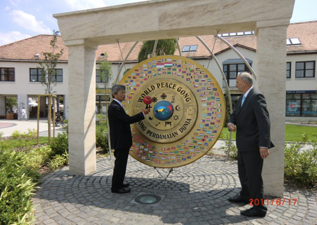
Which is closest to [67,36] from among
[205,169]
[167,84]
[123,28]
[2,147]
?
[123,28]

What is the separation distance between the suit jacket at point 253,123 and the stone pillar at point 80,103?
309 cm

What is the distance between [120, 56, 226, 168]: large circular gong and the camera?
4.02 m

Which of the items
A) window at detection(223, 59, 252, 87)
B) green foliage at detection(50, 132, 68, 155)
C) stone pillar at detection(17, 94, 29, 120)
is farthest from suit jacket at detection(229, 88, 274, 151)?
stone pillar at detection(17, 94, 29, 120)

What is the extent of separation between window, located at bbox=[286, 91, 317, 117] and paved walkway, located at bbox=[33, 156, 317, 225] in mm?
19367

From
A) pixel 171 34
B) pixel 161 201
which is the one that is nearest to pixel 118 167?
pixel 161 201

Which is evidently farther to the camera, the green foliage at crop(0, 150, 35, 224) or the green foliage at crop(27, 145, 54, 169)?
the green foliage at crop(27, 145, 54, 169)

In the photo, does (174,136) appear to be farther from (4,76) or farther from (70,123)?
(4,76)

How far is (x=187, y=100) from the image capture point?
162 inches

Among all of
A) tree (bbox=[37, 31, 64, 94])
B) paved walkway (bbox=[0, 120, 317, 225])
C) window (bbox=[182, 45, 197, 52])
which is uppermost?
window (bbox=[182, 45, 197, 52])

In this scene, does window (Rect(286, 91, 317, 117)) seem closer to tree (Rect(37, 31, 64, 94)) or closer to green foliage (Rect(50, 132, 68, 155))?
tree (Rect(37, 31, 64, 94))

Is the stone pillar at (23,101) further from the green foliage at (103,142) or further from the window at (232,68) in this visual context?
the window at (232,68)

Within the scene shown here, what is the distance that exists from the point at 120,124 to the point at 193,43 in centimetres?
1995

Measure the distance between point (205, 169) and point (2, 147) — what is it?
4.94m

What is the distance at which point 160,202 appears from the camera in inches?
140
